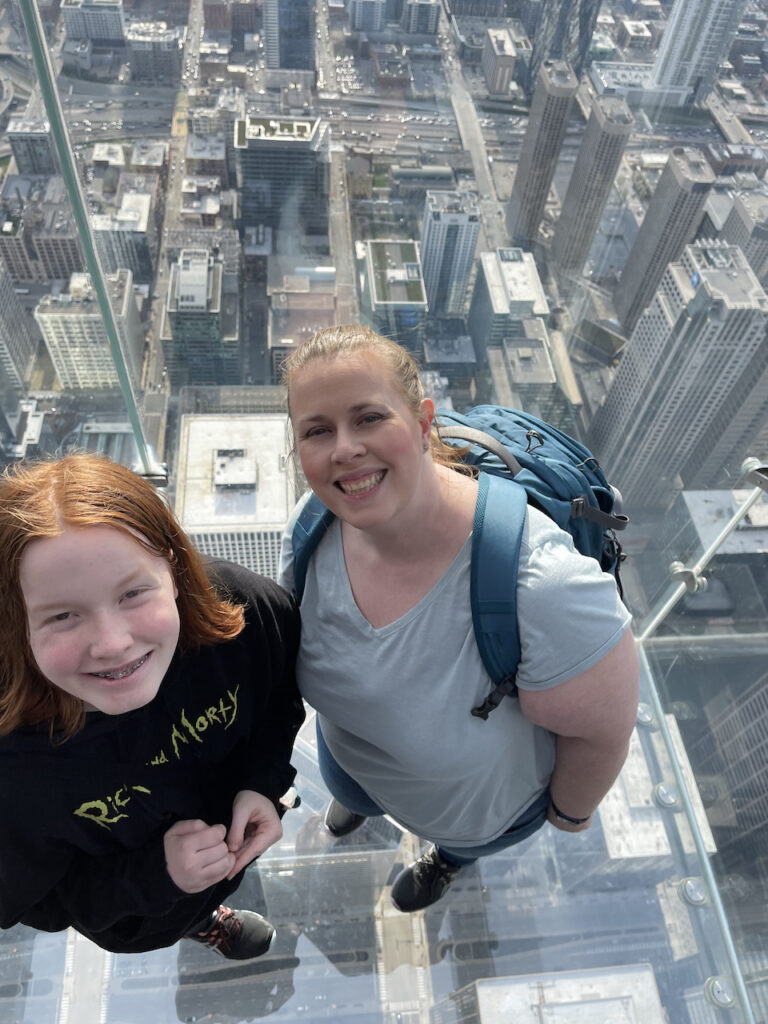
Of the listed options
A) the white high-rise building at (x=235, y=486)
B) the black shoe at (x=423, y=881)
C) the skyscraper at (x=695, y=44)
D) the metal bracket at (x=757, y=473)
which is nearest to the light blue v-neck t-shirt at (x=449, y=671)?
the black shoe at (x=423, y=881)

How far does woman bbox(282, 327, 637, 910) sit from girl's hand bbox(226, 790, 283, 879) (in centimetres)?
14

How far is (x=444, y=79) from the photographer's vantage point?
22.3 feet

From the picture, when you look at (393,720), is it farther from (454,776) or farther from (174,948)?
(174,948)

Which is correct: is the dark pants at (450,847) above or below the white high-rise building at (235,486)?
above

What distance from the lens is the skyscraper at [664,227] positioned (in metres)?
5.59

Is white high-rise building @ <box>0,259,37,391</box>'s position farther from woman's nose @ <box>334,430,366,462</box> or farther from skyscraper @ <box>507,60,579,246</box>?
skyscraper @ <box>507,60,579,246</box>

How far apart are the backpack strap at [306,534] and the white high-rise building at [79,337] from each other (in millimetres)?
1108

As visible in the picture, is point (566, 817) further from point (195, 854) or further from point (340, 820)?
point (340, 820)

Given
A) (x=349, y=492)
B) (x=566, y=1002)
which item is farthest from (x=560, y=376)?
(x=349, y=492)

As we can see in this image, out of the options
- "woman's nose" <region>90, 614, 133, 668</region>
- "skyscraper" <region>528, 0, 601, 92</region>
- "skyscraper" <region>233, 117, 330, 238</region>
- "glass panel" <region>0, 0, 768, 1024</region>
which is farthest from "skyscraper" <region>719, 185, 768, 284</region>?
"woman's nose" <region>90, 614, 133, 668</region>

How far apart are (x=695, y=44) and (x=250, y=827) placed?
6.41 m

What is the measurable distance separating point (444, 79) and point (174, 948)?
7.46 metres

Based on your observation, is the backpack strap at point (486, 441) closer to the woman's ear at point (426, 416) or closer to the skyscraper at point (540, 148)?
the woman's ear at point (426, 416)

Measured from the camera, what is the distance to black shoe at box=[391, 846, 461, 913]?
1388 mm
